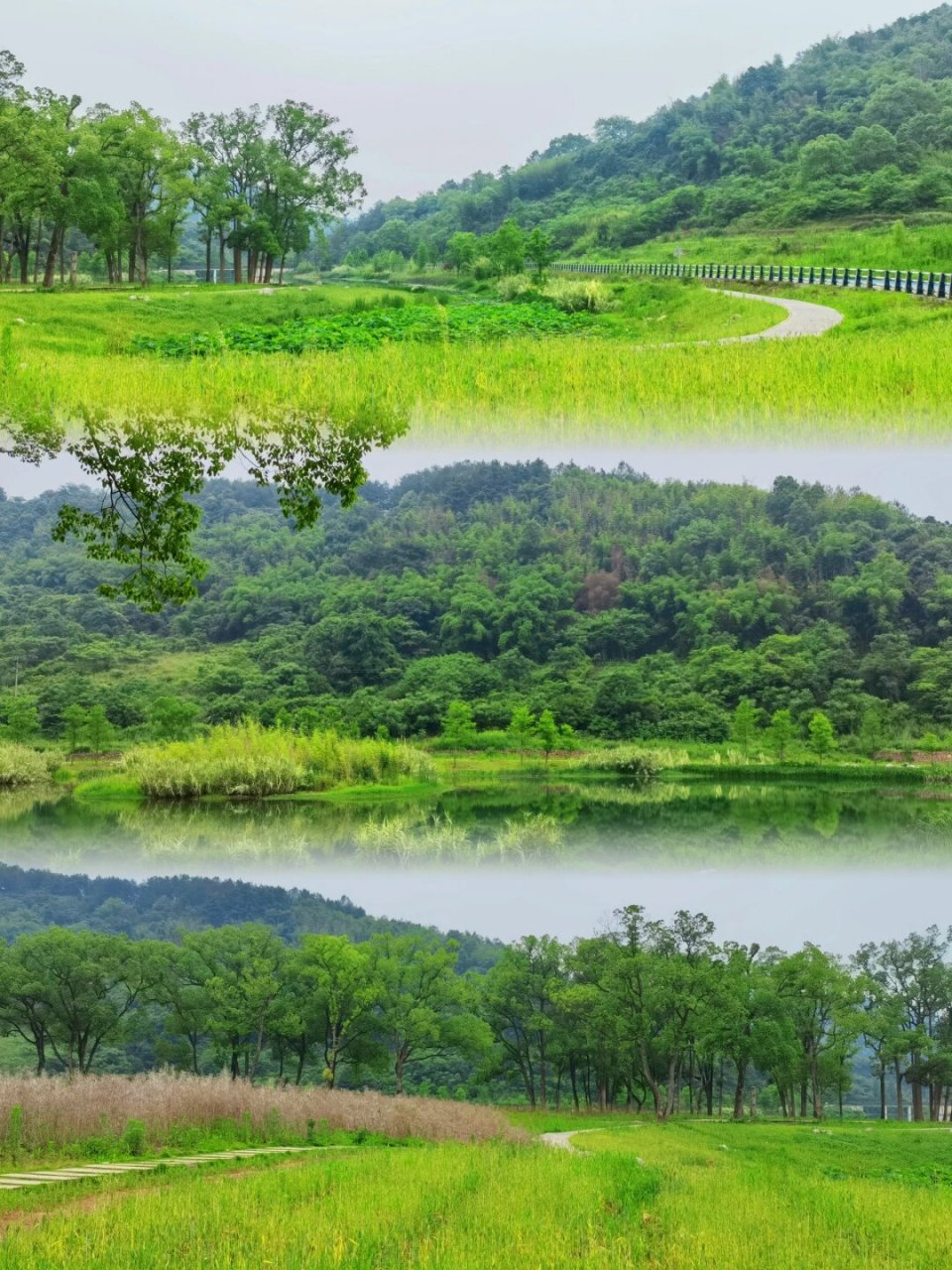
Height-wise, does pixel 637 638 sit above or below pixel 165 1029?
above

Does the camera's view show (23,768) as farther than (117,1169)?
Yes

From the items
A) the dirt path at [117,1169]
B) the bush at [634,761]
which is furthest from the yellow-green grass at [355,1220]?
the bush at [634,761]

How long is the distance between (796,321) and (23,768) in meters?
15.2

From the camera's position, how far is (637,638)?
18.8m

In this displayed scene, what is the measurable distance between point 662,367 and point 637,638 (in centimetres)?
504

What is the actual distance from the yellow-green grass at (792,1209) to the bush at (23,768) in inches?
390

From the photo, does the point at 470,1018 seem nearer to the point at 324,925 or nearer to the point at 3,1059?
the point at 324,925

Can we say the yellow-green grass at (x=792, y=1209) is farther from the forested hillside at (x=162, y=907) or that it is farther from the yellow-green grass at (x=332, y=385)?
the forested hillside at (x=162, y=907)

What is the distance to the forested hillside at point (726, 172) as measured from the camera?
1619 inches

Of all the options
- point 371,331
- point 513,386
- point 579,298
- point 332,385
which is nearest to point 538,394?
point 513,386

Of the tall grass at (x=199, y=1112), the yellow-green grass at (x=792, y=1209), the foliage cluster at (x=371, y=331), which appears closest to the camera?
A: the yellow-green grass at (x=792, y=1209)

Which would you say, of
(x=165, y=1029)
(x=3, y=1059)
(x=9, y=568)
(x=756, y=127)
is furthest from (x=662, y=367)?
(x=756, y=127)

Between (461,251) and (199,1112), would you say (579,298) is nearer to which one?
(461,251)

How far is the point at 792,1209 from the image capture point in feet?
33.4
